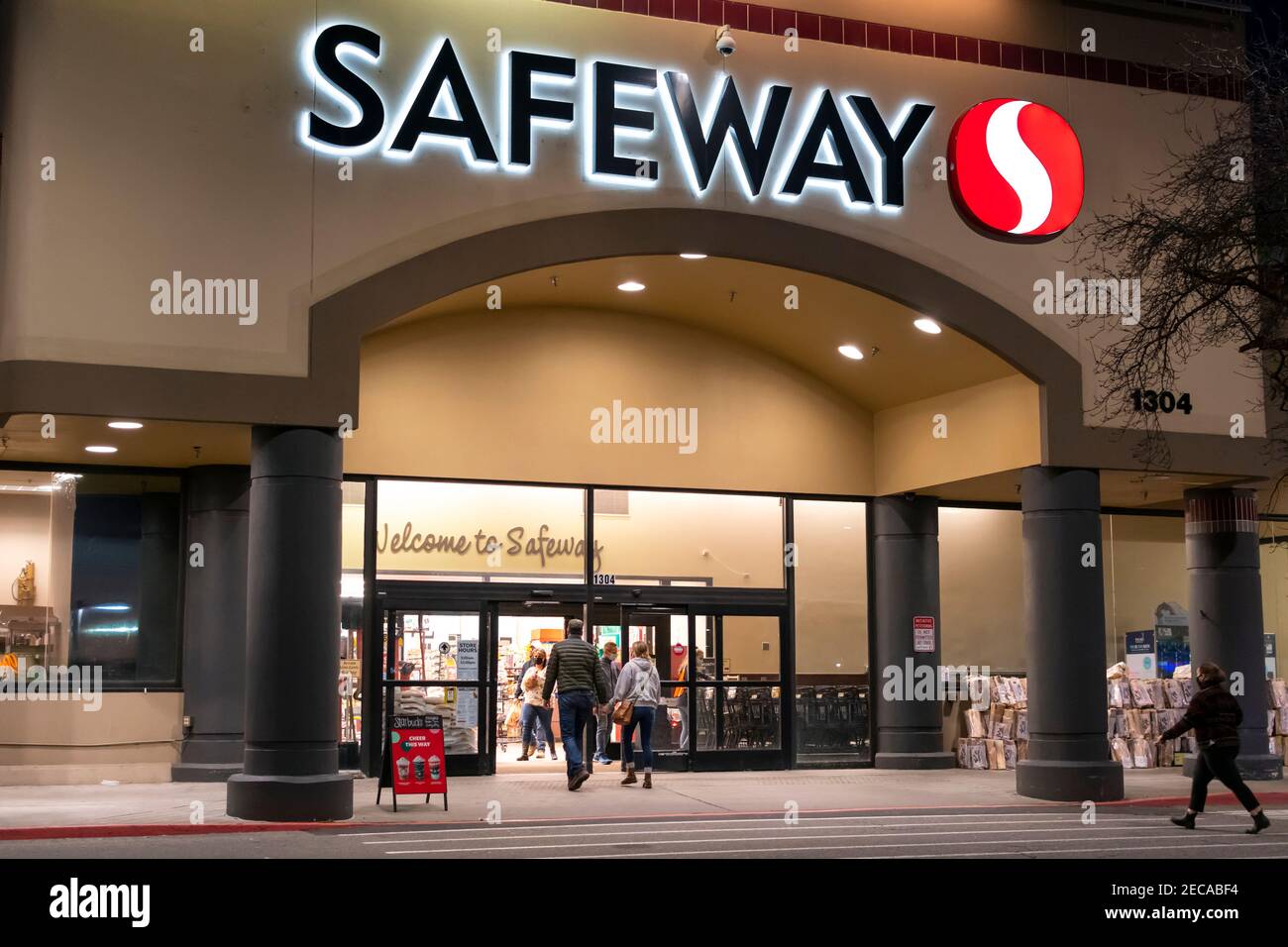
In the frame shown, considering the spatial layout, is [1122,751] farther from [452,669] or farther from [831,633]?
[452,669]

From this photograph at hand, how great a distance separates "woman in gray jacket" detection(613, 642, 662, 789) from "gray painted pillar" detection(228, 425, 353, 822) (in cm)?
426

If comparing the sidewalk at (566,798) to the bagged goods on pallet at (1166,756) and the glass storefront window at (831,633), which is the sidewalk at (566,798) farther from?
the bagged goods on pallet at (1166,756)

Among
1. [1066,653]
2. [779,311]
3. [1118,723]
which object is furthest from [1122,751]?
[779,311]

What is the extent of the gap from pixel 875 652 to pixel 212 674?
9.55 m

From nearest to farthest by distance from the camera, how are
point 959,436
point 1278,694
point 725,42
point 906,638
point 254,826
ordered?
point 254,826
point 725,42
point 959,436
point 906,638
point 1278,694

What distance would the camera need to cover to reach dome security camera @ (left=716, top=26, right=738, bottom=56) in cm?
1745

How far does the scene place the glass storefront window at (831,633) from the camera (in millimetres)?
21656

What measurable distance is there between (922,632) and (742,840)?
344 inches

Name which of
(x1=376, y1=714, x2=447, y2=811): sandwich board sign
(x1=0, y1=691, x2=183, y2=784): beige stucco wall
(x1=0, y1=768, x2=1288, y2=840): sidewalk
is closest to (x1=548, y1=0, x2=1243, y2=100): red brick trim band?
(x1=376, y1=714, x2=447, y2=811): sandwich board sign

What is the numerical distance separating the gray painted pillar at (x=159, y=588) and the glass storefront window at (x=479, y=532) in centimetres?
266

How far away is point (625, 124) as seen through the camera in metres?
17.2

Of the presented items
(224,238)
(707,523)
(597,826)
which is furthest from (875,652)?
(224,238)

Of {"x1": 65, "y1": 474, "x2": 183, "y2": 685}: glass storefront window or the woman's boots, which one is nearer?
the woman's boots

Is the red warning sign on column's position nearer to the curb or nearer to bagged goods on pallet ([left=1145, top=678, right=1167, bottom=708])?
bagged goods on pallet ([left=1145, top=678, right=1167, bottom=708])
